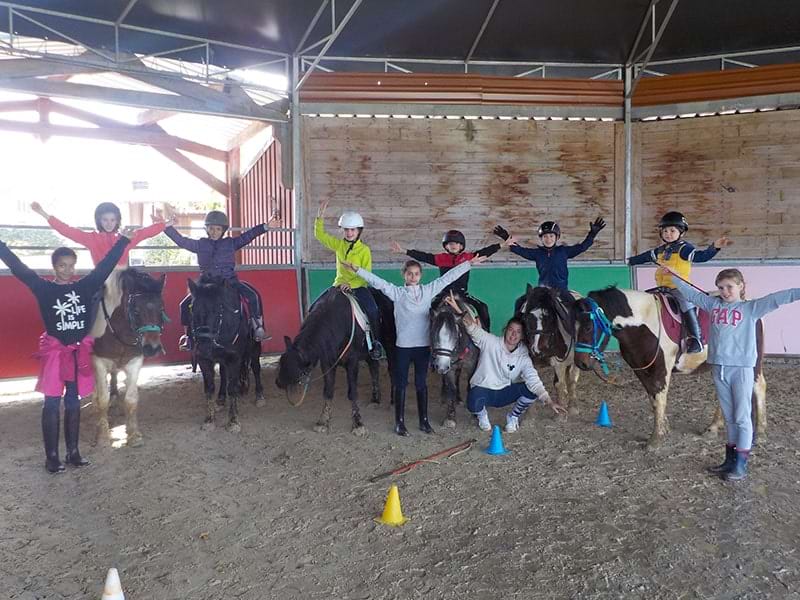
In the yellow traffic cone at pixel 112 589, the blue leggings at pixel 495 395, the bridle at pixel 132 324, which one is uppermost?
the bridle at pixel 132 324

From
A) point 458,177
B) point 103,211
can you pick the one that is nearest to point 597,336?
point 103,211

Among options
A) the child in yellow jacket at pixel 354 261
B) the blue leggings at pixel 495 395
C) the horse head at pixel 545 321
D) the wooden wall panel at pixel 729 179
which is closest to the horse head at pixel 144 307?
the child in yellow jacket at pixel 354 261

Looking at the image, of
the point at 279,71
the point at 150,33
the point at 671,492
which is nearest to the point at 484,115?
the point at 279,71

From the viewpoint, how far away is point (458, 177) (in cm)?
1092

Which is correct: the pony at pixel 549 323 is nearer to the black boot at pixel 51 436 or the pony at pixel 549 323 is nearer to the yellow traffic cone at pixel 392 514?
the yellow traffic cone at pixel 392 514

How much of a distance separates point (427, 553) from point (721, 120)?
395 inches

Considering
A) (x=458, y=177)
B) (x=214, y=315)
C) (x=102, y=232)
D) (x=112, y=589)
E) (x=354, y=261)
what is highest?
(x=458, y=177)

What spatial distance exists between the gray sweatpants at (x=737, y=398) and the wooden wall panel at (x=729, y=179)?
6.70 m

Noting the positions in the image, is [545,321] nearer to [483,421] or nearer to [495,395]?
[495,395]

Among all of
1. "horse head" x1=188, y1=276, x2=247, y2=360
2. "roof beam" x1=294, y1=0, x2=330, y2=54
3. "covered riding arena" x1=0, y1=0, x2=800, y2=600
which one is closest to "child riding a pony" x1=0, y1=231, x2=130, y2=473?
"covered riding arena" x1=0, y1=0, x2=800, y2=600

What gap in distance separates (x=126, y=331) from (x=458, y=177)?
6.91 meters

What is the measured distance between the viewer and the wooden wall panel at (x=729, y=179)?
408 inches

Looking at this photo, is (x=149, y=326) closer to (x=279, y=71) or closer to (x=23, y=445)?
(x=23, y=445)

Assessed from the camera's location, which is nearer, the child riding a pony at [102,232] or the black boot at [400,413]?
the child riding a pony at [102,232]
